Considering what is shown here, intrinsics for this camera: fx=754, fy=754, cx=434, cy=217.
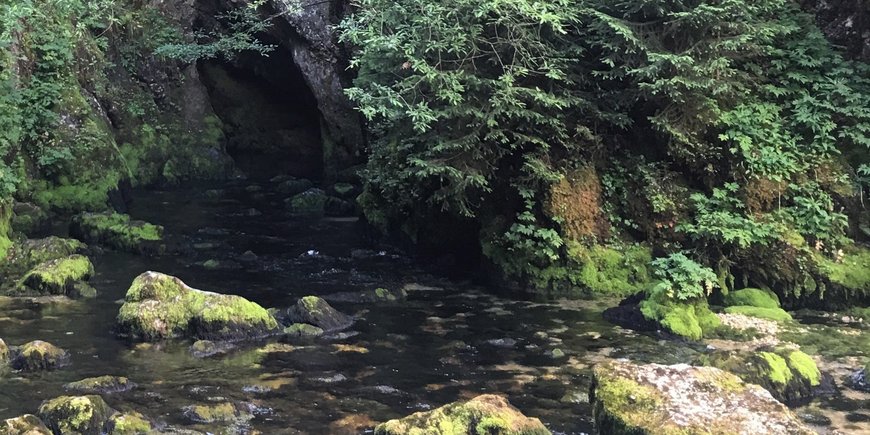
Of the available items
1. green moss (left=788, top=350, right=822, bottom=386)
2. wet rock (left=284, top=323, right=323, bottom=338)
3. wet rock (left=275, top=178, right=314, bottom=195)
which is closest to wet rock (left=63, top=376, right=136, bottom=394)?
wet rock (left=284, top=323, right=323, bottom=338)

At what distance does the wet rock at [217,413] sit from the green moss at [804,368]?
20.6 feet

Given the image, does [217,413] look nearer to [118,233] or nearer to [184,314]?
[184,314]

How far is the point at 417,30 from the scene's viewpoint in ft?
39.6

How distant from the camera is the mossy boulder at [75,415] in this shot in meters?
7.26

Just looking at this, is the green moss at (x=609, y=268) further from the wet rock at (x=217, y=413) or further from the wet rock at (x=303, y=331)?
the wet rock at (x=217, y=413)

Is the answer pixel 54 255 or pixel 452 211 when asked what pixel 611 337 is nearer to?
pixel 452 211

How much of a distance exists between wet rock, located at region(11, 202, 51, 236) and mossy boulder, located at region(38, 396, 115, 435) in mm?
10101

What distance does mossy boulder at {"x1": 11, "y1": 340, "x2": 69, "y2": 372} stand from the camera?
30.1ft

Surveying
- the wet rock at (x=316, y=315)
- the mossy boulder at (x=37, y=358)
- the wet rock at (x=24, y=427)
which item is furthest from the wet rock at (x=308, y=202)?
the wet rock at (x=24, y=427)

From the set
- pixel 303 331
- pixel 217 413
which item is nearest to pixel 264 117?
pixel 303 331

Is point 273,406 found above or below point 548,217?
below

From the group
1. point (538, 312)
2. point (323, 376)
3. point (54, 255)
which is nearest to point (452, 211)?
point (538, 312)

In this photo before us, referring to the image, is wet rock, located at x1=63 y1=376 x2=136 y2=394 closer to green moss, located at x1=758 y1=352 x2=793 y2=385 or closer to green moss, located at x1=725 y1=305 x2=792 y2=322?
green moss, located at x1=758 y1=352 x2=793 y2=385

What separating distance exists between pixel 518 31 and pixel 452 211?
4.36 metres
